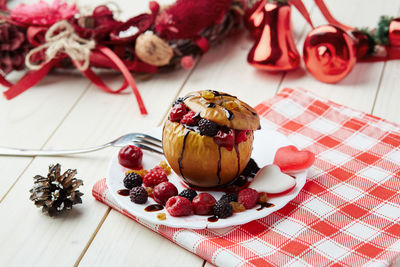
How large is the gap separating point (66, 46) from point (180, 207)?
0.94m

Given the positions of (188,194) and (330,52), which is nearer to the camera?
(188,194)

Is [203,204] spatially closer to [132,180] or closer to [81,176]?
[132,180]

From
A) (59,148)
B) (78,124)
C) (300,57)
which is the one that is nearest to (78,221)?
(59,148)

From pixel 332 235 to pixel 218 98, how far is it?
0.41m

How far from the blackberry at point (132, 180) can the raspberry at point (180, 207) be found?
13 cm

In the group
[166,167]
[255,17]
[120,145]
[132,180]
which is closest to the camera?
[132,180]

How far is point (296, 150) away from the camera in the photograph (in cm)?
138

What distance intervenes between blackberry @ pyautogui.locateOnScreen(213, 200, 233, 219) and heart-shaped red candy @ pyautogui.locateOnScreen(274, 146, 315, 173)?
9.1 inches

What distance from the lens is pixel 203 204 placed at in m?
1.19

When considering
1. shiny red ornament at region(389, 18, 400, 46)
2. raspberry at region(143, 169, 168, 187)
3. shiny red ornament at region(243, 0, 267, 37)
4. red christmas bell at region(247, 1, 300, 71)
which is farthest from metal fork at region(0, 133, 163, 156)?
shiny red ornament at region(389, 18, 400, 46)

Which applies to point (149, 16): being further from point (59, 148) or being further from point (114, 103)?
point (59, 148)

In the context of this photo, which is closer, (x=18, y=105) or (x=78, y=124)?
(x=78, y=124)

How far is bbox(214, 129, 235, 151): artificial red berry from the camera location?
1201 millimetres

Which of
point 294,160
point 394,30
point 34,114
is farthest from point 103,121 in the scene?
point 394,30
